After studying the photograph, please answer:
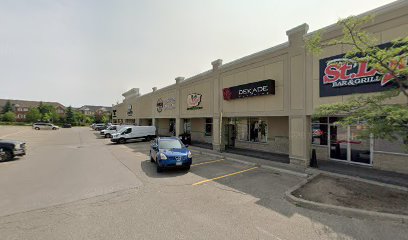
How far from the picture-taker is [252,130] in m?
15.3

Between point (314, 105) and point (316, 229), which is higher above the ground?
point (314, 105)

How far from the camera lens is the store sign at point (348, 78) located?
24.7 feet

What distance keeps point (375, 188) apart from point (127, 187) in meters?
8.85

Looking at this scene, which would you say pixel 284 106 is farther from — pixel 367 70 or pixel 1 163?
pixel 1 163

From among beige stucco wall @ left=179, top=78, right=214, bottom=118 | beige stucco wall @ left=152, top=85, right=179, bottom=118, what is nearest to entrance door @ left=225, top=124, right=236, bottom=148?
beige stucco wall @ left=179, top=78, right=214, bottom=118

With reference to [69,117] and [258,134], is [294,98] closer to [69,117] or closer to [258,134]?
[258,134]

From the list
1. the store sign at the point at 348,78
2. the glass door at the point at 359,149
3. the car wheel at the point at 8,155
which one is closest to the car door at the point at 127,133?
the car wheel at the point at 8,155

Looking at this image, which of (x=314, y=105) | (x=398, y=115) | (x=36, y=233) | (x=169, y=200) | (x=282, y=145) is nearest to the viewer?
(x=36, y=233)

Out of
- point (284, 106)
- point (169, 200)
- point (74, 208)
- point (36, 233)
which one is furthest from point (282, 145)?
point (36, 233)

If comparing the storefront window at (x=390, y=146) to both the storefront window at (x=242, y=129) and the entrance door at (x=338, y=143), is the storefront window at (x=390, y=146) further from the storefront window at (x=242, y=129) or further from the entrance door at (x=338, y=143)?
the storefront window at (x=242, y=129)

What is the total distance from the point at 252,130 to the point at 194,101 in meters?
5.88

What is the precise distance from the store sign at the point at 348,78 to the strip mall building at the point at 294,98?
0.12 ft

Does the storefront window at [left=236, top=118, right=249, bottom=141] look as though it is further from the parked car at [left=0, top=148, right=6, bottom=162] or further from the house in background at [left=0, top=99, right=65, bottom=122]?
the house in background at [left=0, top=99, right=65, bottom=122]

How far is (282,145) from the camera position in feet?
42.9
